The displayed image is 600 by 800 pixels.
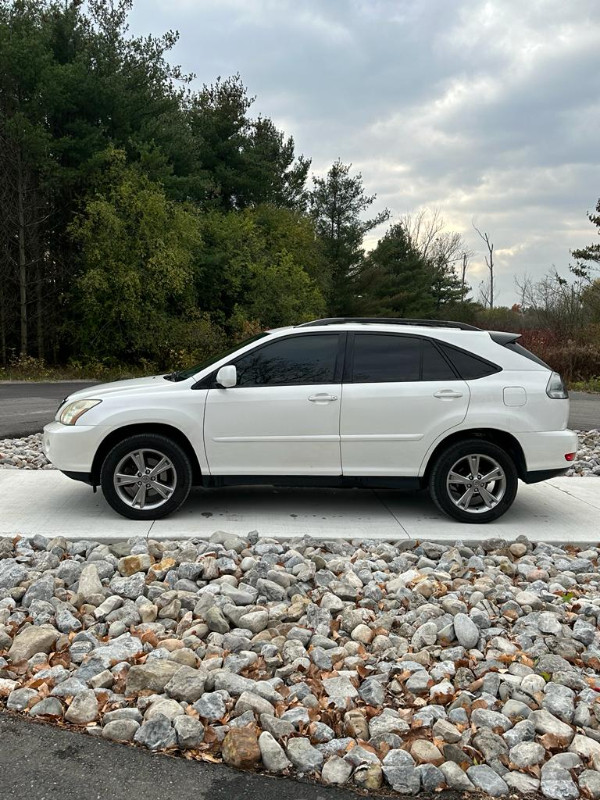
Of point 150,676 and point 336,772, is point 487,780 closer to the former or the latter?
point 336,772

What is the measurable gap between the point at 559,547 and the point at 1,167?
25.6 m

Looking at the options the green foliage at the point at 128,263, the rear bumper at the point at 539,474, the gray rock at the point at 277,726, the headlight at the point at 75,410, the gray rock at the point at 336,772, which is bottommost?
the gray rock at the point at 336,772

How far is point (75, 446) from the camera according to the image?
5.79 metres

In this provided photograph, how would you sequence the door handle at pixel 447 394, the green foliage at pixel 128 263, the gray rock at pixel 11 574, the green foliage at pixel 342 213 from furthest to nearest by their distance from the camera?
the green foliage at pixel 342 213, the green foliage at pixel 128 263, the door handle at pixel 447 394, the gray rock at pixel 11 574

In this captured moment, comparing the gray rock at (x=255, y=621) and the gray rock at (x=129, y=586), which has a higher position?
the gray rock at (x=129, y=586)

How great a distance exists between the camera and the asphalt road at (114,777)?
265 centimetres

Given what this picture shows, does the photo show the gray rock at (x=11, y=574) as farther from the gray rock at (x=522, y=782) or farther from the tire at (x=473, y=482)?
the tire at (x=473, y=482)

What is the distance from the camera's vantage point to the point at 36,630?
12.3ft

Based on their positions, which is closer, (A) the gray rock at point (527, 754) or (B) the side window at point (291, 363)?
(A) the gray rock at point (527, 754)

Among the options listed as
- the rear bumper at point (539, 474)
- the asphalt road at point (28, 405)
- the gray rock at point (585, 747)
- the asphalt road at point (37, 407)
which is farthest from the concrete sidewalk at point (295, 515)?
the asphalt road at point (37, 407)

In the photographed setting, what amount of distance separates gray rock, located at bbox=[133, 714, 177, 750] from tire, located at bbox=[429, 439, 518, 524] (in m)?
3.46

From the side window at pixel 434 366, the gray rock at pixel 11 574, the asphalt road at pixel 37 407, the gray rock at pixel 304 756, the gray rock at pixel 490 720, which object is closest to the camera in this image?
the gray rock at pixel 304 756

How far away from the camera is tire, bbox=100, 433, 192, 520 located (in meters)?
5.79

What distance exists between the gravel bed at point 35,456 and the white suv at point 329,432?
284 cm
